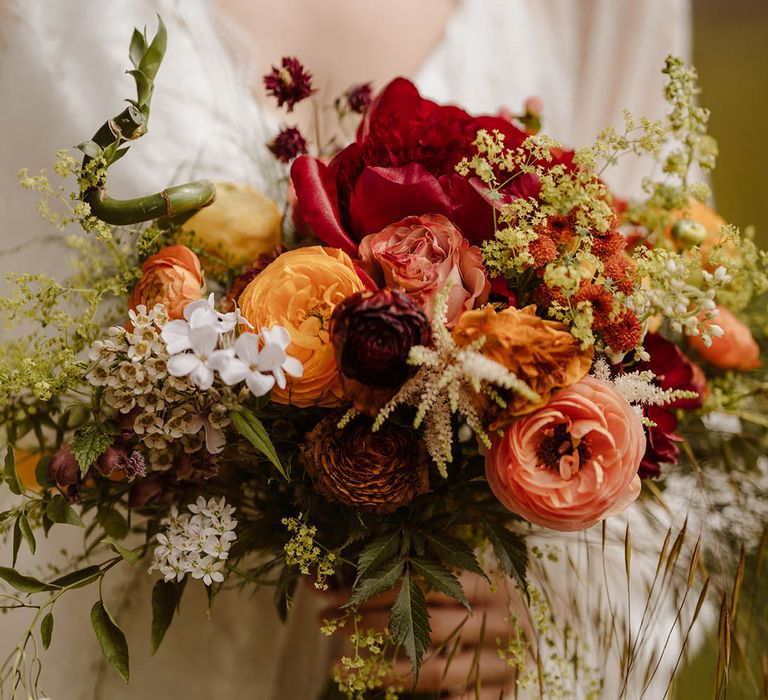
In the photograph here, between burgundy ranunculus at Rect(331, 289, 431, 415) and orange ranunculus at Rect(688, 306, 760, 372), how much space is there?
40 centimetres

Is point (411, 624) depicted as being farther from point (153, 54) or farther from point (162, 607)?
point (153, 54)

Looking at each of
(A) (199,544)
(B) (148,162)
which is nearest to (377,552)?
(A) (199,544)

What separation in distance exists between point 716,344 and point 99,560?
0.66 metres

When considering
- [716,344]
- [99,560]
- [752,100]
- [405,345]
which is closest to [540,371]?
[405,345]

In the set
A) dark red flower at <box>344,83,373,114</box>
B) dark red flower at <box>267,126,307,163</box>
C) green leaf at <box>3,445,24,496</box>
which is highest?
dark red flower at <box>344,83,373,114</box>

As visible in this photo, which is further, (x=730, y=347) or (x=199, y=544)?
(x=730, y=347)

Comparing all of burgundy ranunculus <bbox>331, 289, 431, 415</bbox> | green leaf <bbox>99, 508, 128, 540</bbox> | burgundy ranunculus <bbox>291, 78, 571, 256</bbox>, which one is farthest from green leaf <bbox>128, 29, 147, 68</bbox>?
green leaf <bbox>99, 508, 128, 540</bbox>

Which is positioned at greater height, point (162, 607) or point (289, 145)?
point (289, 145)

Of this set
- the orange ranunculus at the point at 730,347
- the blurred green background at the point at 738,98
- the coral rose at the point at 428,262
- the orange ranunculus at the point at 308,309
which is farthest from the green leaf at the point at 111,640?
the blurred green background at the point at 738,98

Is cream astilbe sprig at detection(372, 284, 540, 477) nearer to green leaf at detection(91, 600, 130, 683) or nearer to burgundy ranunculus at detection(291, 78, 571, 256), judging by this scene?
burgundy ranunculus at detection(291, 78, 571, 256)

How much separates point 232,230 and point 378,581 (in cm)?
32

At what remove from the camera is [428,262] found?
50 centimetres

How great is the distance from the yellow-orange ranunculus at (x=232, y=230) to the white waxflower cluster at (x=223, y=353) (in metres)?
0.17

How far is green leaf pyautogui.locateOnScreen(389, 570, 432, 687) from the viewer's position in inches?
20.0
